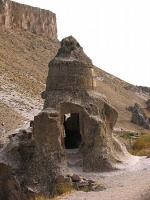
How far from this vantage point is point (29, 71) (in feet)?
306

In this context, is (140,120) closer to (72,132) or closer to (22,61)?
(22,61)

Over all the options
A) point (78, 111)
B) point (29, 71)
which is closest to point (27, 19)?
point (29, 71)

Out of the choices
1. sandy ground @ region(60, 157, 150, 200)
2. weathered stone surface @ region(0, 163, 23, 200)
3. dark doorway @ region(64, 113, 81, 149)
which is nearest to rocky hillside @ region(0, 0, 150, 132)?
dark doorway @ region(64, 113, 81, 149)

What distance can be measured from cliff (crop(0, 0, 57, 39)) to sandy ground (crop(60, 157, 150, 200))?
291 feet

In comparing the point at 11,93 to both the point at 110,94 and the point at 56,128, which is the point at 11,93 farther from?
the point at 56,128

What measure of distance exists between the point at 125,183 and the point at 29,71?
75.2m

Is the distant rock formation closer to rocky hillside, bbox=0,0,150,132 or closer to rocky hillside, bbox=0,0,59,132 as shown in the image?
rocky hillside, bbox=0,0,150,132

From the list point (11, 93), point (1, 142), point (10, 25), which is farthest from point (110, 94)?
point (1, 142)

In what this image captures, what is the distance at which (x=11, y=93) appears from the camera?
69.8 metres

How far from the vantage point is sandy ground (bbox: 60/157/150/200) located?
1650cm

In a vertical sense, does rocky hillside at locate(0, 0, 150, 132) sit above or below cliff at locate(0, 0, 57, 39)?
below

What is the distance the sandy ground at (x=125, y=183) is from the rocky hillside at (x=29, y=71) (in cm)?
2599

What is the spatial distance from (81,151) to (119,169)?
144 centimetres

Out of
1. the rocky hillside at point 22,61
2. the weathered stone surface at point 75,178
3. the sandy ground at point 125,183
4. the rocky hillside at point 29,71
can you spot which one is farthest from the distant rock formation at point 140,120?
the weathered stone surface at point 75,178
